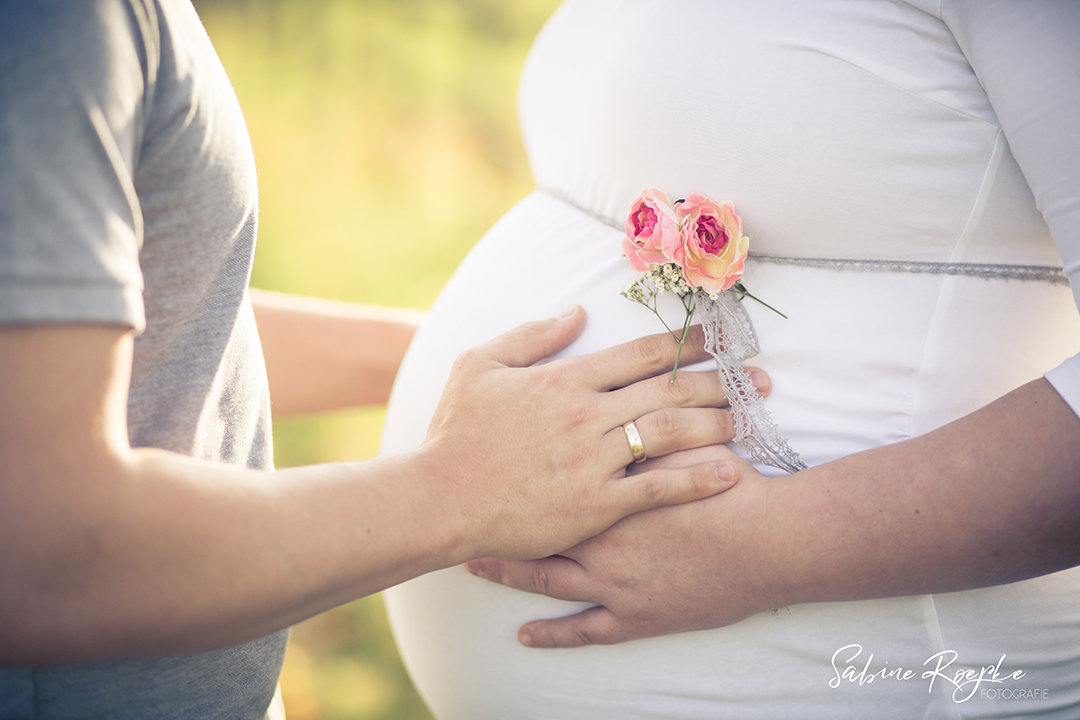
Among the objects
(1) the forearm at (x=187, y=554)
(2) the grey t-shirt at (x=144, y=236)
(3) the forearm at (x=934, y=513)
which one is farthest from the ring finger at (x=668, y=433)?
(2) the grey t-shirt at (x=144, y=236)

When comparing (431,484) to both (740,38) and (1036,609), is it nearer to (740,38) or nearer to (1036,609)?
(740,38)

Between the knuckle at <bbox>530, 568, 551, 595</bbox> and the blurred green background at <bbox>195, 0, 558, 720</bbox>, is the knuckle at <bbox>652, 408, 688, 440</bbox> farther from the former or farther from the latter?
the blurred green background at <bbox>195, 0, 558, 720</bbox>

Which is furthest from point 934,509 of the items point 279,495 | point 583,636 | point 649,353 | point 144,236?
point 144,236

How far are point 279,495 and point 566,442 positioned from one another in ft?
1.34

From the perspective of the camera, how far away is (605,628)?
1012 millimetres

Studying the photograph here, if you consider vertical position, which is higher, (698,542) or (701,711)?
(698,542)

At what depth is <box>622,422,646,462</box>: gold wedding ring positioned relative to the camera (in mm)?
982

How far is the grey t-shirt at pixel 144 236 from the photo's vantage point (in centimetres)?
56

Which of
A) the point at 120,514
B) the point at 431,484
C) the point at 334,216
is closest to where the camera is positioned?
the point at 120,514

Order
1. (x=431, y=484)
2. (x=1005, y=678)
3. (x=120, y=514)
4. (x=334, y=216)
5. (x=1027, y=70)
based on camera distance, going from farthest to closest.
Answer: (x=334, y=216) → (x=1005, y=678) → (x=431, y=484) → (x=1027, y=70) → (x=120, y=514)

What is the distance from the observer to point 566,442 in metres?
0.98

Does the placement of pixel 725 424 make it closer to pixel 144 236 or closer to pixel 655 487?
pixel 655 487

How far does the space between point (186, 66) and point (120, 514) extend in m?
0.46

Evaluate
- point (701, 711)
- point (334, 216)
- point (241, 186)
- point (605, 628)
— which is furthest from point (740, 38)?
point (334, 216)
